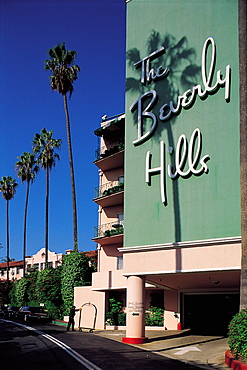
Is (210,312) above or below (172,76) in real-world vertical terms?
below

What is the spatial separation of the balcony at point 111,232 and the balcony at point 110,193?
5.93 ft

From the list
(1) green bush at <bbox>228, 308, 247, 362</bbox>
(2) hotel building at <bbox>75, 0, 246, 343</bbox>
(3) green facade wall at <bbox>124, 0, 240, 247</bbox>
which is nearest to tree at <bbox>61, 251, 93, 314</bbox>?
(2) hotel building at <bbox>75, 0, 246, 343</bbox>

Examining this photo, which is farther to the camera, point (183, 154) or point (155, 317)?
point (155, 317)

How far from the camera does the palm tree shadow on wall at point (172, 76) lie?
999 inches

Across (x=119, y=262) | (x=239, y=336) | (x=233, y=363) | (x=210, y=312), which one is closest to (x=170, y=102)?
(x=239, y=336)

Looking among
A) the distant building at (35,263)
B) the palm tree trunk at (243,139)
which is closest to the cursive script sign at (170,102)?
the palm tree trunk at (243,139)

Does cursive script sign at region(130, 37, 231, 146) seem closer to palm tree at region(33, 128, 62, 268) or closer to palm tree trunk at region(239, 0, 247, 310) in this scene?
palm tree trunk at region(239, 0, 247, 310)

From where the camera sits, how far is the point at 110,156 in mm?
38469

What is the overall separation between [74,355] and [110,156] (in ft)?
73.6

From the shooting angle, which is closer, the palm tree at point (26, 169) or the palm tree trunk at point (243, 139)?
the palm tree trunk at point (243, 139)

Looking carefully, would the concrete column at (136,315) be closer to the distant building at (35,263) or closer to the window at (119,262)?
the window at (119,262)

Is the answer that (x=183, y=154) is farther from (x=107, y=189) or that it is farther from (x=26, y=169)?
(x=26, y=169)

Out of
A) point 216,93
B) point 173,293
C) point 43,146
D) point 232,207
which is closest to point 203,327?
point 173,293

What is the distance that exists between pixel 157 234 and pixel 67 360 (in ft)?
34.3
